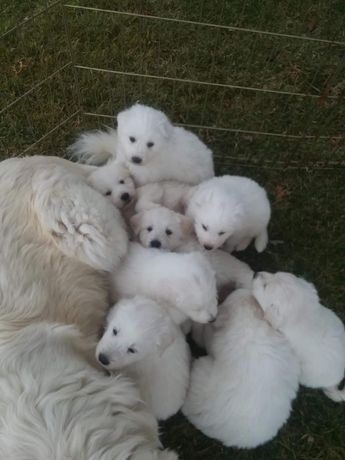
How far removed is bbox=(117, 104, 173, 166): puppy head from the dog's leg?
34cm

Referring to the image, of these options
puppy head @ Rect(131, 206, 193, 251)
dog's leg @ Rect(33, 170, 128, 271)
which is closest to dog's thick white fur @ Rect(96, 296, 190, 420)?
dog's leg @ Rect(33, 170, 128, 271)

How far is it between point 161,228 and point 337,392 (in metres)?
1.05

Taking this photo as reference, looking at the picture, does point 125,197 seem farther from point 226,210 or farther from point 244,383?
point 244,383

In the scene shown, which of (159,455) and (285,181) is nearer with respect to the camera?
(159,455)

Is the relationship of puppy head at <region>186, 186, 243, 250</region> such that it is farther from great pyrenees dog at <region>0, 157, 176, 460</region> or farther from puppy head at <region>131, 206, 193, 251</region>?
great pyrenees dog at <region>0, 157, 176, 460</region>

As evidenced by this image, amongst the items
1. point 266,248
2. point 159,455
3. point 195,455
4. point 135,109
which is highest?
point 135,109

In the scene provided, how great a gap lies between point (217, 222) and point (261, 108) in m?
1.29

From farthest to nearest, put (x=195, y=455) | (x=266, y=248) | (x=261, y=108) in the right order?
(x=261, y=108) < (x=266, y=248) < (x=195, y=455)

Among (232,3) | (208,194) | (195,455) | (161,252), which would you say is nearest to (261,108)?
(232,3)

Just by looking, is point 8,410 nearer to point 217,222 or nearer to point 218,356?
point 218,356

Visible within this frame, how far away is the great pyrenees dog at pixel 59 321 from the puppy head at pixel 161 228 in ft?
0.32

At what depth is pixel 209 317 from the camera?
82.3 inches

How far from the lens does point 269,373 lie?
203 cm

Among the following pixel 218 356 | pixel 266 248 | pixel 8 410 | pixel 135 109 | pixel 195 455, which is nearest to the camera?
pixel 8 410
